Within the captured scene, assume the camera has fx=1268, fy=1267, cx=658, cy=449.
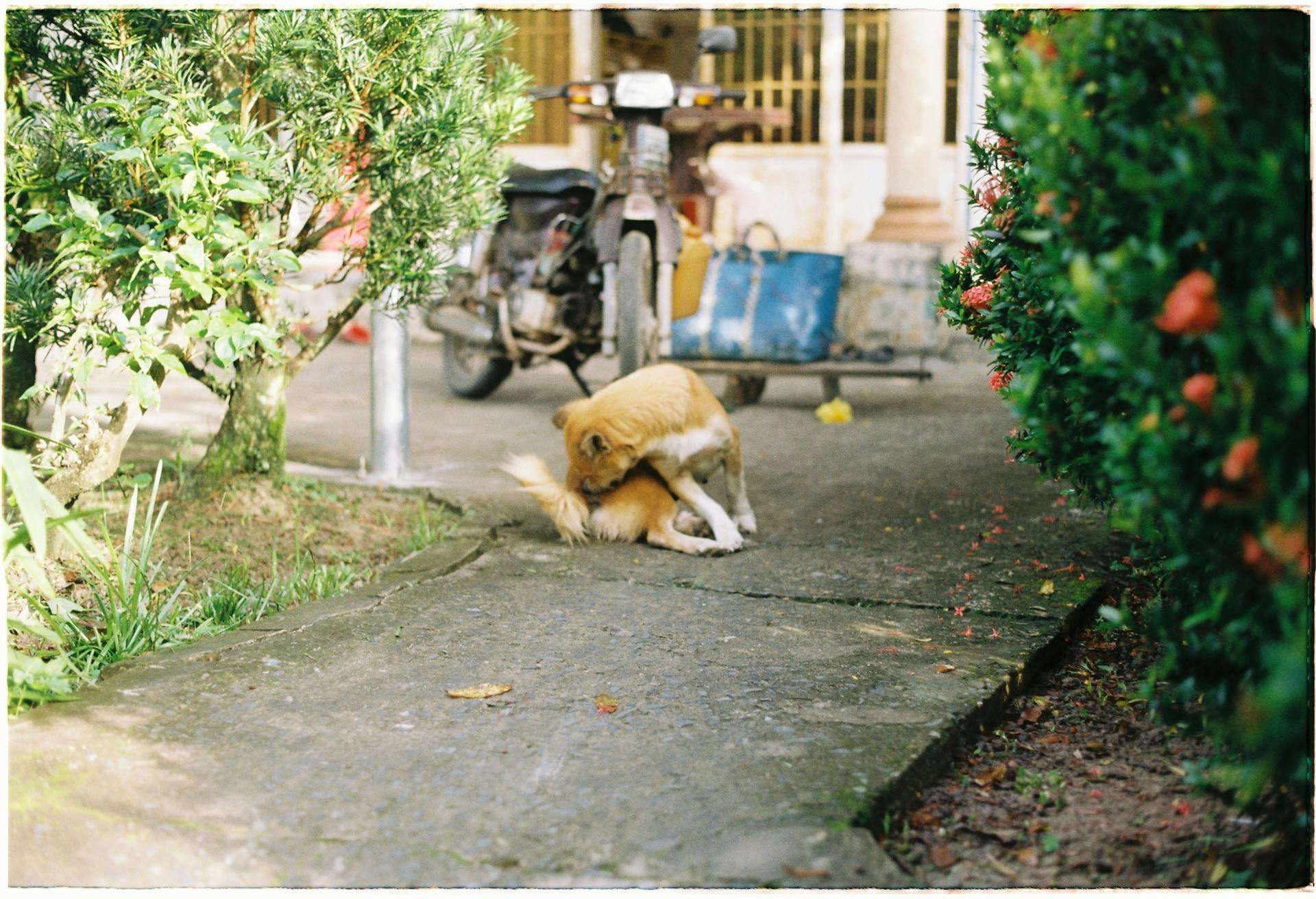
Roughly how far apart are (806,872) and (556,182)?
212 inches

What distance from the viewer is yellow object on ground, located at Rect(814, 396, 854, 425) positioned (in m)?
6.81

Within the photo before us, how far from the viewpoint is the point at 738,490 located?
4477 mm

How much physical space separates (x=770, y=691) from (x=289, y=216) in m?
2.05

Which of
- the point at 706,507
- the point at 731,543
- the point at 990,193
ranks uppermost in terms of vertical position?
the point at 990,193

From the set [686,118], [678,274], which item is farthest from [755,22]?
[678,274]

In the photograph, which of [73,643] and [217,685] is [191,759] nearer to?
[217,685]

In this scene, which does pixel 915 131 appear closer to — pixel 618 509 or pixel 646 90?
pixel 646 90

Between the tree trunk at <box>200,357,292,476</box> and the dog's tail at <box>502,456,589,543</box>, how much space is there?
2.74 feet

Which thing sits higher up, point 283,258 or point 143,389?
point 283,258

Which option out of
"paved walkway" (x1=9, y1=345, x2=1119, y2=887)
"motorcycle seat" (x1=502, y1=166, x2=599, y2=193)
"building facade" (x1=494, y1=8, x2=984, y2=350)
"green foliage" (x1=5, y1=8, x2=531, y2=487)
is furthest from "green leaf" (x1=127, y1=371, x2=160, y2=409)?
"building facade" (x1=494, y1=8, x2=984, y2=350)

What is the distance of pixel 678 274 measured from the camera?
6.50m

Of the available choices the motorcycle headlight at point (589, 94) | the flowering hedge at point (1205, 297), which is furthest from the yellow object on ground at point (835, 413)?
the flowering hedge at point (1205, 297)

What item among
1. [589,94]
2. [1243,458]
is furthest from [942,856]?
[589,94]

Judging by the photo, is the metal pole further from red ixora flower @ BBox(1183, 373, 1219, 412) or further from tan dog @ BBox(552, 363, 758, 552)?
red ixora flower @ BBox(1183, 373, 1219, 412)
